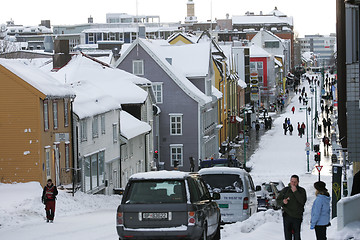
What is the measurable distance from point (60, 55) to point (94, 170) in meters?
11.9

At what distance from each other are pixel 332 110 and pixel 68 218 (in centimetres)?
8629

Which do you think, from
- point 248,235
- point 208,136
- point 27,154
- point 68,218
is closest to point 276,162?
point 208,136

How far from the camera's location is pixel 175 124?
6438cm

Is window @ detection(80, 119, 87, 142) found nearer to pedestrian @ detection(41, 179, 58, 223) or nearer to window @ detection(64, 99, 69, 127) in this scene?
window @ detection(64, 99, 69, 127)

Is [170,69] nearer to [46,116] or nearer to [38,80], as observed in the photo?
[38,80]

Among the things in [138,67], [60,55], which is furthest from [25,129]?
[138,67]

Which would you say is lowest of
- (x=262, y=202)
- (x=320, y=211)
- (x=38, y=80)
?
(x=262, y=202)

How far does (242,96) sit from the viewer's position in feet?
319

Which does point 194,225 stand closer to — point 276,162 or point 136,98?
point 136,98

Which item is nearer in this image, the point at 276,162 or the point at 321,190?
the point at 321,190

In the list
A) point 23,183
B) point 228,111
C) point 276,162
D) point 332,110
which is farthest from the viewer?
point 332,110

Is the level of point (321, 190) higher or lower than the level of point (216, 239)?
higher

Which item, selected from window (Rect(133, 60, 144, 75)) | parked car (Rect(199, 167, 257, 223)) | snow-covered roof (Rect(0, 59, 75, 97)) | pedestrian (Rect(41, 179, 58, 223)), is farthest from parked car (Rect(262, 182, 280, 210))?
window (Rect(133, 60, 144, 75))

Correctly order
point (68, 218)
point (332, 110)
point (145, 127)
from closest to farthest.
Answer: point (68, 218) < point (145, 127) < point (332, 110)
